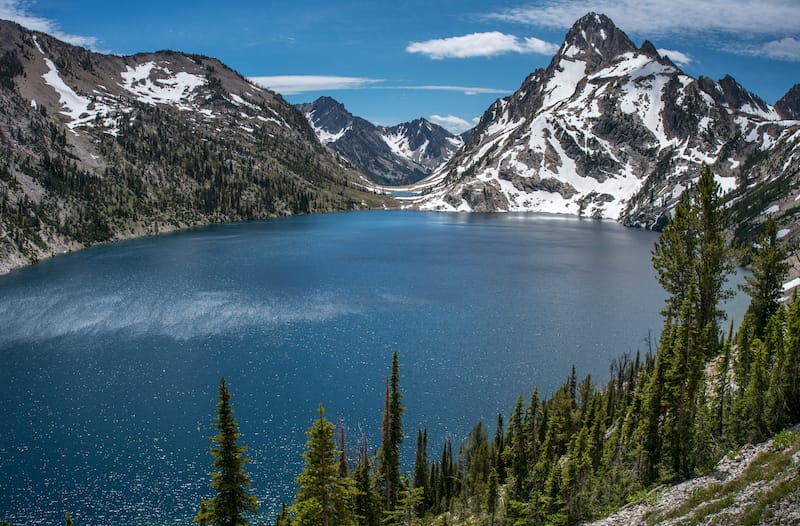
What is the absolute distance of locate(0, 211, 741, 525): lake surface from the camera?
49.0 m

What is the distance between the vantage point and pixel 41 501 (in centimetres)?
4466

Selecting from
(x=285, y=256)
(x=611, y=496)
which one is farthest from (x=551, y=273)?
(x=611, y=496)

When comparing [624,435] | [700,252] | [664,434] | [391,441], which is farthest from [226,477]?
[700,252]

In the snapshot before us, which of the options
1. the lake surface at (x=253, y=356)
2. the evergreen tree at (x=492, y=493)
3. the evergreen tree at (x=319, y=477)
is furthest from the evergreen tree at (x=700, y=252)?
the evergreen tree at (x=319, y=477)

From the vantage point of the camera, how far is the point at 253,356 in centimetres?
7562

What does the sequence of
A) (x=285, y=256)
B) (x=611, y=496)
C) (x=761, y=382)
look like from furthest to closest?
(x=285, y=256) → (x=611, y=496) → (x=761, y=382)

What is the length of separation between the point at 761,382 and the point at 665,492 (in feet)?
27.1

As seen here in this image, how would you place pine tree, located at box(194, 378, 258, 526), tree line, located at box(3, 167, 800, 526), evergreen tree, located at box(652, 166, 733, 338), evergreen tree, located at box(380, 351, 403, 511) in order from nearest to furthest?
pine tree, located at box(194, 378, 258, 526) → tree line, located at box(3, 167, 800, 526) → evergreen tree, located at box(380, 351, 403, 511) → evergreen tree, located at box(652, 166, 733, 338)

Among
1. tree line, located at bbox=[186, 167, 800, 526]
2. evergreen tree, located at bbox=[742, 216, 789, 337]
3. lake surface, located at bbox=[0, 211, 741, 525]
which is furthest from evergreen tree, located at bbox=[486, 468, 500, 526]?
evergreen tree, located at bbox=[742, 216, 789, 337]

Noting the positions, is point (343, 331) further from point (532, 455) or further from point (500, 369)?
point (532, 455)

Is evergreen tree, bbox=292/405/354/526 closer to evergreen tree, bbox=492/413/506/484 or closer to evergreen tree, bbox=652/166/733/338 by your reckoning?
evergreen tree, bbox=492/413/506/484

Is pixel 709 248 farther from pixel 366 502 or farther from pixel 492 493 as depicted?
pixel 366 502

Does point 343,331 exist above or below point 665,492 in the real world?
below

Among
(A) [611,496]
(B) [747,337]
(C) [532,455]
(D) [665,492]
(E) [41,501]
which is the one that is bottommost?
(E) [41,501]
